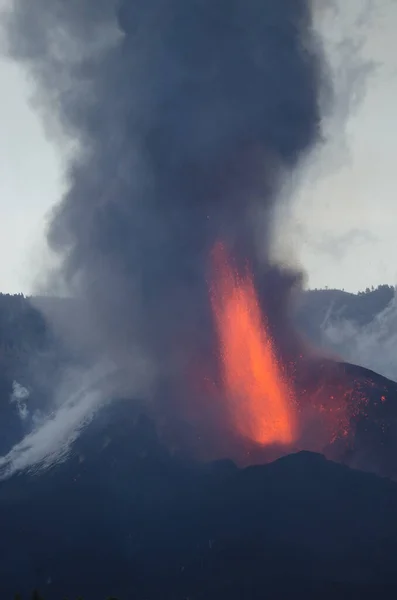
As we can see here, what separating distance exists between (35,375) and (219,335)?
288ft

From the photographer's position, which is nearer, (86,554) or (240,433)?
(86,554)

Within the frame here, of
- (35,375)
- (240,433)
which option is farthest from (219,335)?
(35,375)

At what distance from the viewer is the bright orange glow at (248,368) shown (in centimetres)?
10194

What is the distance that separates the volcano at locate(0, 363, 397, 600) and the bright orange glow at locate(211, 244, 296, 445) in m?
8.43

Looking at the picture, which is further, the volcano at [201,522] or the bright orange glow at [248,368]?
the bright orange glow at [248,368]

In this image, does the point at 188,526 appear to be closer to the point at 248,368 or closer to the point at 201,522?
the point at 201,522

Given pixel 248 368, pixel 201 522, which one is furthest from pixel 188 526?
pixel 248 368

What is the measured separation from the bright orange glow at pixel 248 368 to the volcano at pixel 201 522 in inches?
332

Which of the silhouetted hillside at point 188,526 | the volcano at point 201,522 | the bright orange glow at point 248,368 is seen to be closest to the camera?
the volcano at point 201,522

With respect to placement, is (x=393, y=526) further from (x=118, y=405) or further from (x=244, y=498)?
(x=118, y=405)

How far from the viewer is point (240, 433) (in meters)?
100

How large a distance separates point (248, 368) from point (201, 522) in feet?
87.8

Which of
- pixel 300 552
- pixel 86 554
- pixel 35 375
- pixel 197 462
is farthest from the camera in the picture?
pixel 35 375

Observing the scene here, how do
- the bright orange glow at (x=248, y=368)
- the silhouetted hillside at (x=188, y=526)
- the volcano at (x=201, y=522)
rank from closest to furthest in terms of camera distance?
the volcano at (x=201, y=522) → the silhouetted hillside at (x=188, y=526) → the bright orange glow at (x=248, y=368)
